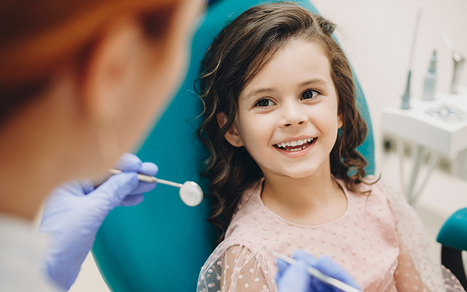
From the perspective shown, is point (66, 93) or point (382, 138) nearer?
point (66, 93)

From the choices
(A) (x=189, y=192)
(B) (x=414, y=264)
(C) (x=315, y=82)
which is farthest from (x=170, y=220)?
(B) (x=414, y=264)

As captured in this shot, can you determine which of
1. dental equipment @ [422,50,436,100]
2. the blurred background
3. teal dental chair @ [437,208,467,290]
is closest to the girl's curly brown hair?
teal dental chair @ [437,208,467,290]

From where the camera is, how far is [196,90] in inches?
37.5

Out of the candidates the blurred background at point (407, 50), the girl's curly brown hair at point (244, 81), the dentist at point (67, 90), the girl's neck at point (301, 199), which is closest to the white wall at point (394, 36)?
the blurred background at point (407, 50)

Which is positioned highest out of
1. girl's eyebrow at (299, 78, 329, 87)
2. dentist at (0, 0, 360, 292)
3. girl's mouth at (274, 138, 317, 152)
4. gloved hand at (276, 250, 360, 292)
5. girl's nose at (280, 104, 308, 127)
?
dentist at (0, 0, 360, 292)

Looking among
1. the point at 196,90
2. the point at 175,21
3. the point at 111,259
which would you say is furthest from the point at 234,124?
the point at 175,21

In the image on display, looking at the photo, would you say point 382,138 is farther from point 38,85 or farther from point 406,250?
point 38,85

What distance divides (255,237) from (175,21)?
2.25 ft

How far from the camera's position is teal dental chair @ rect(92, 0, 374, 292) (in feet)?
2.86

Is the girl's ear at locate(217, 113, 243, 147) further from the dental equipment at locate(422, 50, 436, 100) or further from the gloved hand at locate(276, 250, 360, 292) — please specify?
the dental equipment at locate(422, 50, 436, 100)

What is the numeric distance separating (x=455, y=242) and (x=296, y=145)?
54 cm

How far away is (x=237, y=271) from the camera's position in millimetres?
825

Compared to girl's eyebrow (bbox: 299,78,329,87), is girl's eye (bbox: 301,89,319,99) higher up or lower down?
lower down

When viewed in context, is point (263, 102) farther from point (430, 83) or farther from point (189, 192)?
point (430, 83)
